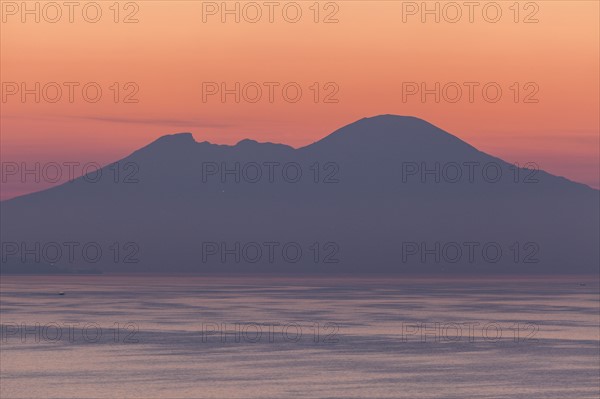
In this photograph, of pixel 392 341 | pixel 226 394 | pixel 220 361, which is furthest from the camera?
pixel 392 341

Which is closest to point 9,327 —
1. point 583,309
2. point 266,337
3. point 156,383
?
point 266,337

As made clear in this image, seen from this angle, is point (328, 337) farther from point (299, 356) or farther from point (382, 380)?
point (382, 380)

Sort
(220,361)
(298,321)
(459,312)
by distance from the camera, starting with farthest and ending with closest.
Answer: (459,312)
(298,321)
(220,361)

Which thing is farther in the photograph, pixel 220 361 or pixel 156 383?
pixel 220 361

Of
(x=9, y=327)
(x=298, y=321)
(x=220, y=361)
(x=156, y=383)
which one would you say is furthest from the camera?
(x=298, y=321)

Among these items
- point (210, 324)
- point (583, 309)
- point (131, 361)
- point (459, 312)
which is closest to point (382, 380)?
point (131, 361)

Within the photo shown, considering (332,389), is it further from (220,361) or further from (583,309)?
(583,309)

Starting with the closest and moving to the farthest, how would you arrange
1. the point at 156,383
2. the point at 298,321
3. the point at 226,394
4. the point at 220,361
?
1. the point at 226,394
2. the point at 156,383
3. the point at 220,361
4. the point at 298,321

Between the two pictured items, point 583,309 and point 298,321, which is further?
point 583,309

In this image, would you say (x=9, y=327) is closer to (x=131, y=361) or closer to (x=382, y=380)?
(x=131, y=361)
